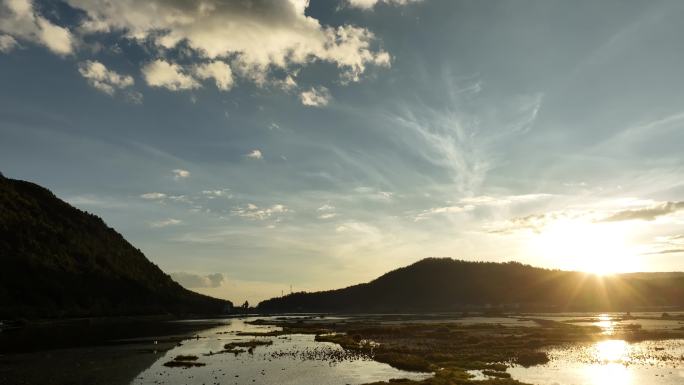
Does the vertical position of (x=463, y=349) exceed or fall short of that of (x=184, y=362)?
it falls short

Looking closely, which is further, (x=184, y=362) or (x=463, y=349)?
(x=463, y=349)

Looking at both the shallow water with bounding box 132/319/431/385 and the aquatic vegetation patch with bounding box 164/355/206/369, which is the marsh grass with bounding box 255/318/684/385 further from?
the aquatic vegetation patch with bounding box 164/355/206/369

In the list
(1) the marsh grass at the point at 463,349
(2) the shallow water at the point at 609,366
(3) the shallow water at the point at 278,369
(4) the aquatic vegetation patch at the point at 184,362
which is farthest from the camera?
(4) the aquatic vegetation patch at the point at 184,362

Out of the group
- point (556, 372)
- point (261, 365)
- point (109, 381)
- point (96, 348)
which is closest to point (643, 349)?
point (556, 372)

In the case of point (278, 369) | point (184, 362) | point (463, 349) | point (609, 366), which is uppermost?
point (184, 362)

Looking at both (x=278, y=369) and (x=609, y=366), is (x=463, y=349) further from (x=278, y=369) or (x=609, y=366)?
(x=278, y=369)

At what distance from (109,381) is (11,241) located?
179195 millimetres

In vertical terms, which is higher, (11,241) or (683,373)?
(11,241)

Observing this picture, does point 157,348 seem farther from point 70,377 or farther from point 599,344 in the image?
point 599,344

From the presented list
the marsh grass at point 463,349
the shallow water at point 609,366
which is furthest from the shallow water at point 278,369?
the shallow water at point 609,366

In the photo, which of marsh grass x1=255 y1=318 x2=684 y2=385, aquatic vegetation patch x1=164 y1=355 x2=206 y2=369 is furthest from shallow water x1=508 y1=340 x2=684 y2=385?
aquatic vegetation patch x1=164 y1=355 x2=206 y2=369

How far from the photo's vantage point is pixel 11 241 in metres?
188

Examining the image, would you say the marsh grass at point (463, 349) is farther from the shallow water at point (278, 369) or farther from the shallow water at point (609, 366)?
the shallow water at point (278, 369)

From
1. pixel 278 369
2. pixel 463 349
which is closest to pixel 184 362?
pixel 278 369
